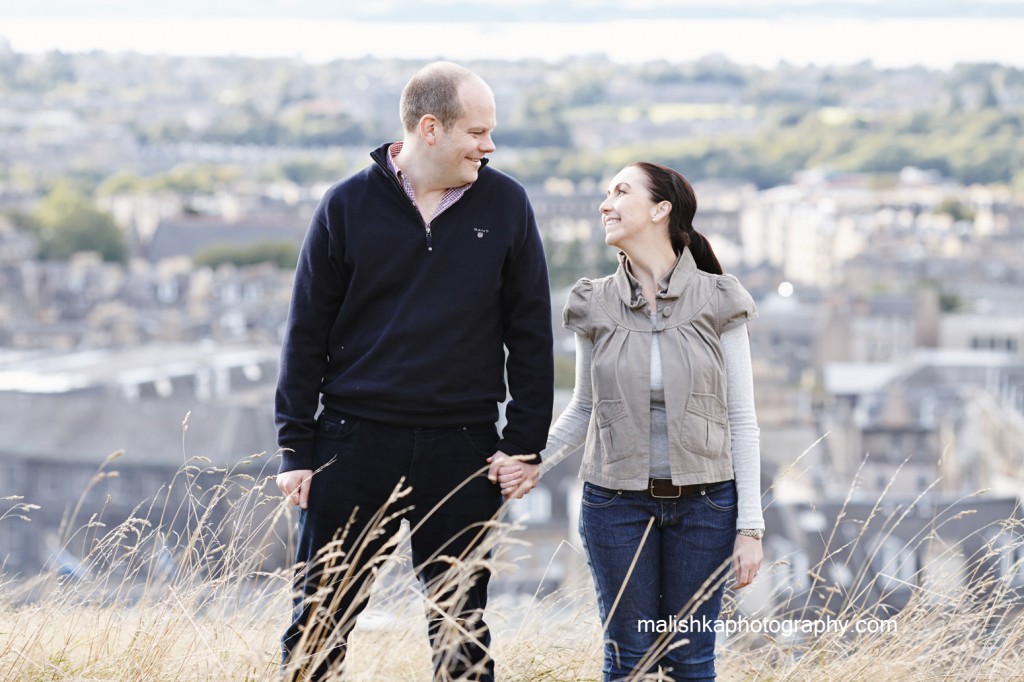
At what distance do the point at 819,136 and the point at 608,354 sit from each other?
110674 millimetres

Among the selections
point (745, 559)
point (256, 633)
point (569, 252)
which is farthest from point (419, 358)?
point (569, 252)

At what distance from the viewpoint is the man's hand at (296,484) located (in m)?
1.82

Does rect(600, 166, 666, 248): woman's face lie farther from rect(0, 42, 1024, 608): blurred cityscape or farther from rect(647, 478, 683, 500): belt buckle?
rect(0, 42, 1024, 608): blurred cityscape

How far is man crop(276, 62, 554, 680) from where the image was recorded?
1.82 meters

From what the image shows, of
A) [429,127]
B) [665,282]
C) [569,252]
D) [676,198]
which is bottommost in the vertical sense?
[569,252]

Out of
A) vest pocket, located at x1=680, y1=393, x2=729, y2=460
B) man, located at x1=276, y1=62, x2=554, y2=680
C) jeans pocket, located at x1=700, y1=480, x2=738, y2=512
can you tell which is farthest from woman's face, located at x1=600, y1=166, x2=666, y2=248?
jeans pocket, located at x1=700, y1=480, x2=738, y2=512

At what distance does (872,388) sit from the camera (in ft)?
136

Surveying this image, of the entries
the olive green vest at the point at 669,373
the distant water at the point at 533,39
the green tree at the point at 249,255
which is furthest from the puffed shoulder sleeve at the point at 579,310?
the distant water at the point at 533,39

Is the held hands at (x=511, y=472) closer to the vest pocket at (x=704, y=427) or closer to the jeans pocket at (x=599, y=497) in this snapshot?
the jeans pocket at (x=599, y=497)

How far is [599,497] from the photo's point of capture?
1.78 metres

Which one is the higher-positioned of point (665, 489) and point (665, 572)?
point (665, 489)

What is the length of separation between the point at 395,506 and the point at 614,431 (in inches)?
12.6

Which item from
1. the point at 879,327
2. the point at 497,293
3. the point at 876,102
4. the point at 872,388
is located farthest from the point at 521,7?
the point at 497,293

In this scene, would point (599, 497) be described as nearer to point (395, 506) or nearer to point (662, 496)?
point (662, 496)
